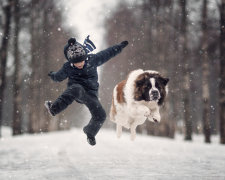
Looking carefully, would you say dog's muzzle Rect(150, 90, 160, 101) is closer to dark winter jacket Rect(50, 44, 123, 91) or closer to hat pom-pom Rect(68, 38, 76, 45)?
dark winter jacket Rect(50, 44, 123, 91)

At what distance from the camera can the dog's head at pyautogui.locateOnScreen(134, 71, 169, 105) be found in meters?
3.10

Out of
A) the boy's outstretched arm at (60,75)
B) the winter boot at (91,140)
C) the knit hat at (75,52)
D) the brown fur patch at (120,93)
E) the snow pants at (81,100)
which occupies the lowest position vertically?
the winter boot at (91,140)

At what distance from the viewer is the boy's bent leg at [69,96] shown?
265 cm

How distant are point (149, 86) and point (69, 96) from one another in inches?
35.6

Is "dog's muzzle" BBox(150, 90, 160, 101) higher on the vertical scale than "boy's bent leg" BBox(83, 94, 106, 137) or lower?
higher

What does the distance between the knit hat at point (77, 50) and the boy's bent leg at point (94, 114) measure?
0.35 metres

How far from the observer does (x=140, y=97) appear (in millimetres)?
3281

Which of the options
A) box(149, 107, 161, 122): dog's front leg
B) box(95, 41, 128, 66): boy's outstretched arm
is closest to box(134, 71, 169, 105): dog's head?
box(149, 107, 161, 122): dog's front leg

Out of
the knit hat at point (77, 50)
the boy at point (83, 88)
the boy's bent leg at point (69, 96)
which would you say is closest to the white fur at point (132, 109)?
the boy at point (83, 88)

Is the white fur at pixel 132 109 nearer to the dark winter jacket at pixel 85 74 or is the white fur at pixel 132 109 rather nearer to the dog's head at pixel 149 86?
the dog's head at pixel 149 86

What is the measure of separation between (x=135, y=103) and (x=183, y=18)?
11.6m

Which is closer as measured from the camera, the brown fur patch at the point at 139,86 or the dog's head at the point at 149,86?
the dog's head at the point at 149,86

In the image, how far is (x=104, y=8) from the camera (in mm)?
8055

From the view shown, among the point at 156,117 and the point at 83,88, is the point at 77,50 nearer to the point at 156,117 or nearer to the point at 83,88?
the point at 83,88
